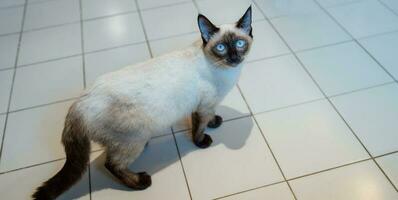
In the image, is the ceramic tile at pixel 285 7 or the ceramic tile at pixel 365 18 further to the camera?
the ceramic tile at pixel 285 7

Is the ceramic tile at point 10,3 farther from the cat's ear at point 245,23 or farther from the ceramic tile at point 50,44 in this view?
the cat's ear at point 245,23

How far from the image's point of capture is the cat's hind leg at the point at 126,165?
151cm

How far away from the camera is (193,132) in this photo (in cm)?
181

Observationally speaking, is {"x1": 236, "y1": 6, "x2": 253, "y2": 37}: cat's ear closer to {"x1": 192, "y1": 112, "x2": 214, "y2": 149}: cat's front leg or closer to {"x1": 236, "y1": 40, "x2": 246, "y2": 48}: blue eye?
{"x1": 236, "y1": 40, "x2": 246, "y2": 48}: blue eye

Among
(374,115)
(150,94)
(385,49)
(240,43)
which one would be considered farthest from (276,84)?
(150,94)

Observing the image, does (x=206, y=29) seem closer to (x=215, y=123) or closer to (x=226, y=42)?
(x=226, y=42)

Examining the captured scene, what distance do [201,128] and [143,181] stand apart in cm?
37

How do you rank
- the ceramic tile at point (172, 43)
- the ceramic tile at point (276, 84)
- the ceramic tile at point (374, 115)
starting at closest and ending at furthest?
1. the ceramic tile at point (374, 115)
2. the ceramic tile at point (276, 84)
3. the ceramic tile at point (172, 43)

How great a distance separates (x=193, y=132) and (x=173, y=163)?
7.2 inches

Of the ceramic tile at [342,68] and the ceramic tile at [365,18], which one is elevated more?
the ceramic tile at [365,18]

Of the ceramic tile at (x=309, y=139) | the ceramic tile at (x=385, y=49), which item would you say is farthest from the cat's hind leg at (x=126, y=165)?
the ceramic tile at (x=385, y=49)

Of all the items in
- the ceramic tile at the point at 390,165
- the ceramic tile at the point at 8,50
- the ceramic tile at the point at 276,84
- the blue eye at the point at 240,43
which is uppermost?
the blue eye at the point at 240,43

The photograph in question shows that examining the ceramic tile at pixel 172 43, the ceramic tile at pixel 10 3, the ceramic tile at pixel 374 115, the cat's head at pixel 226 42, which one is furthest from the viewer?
the ceramic tile at pixel 10 3

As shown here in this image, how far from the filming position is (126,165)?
5.19ft
